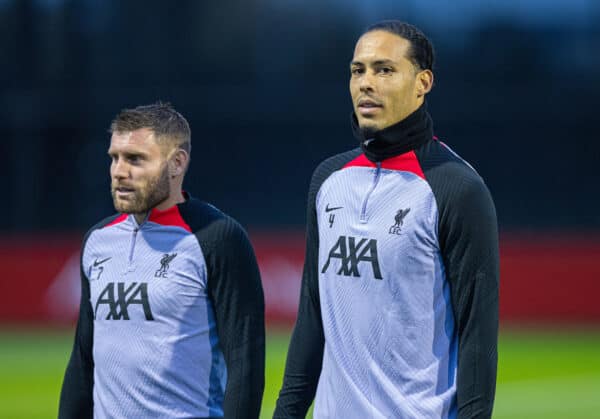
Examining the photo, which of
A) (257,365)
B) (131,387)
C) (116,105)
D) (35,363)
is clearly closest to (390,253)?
(257,365)

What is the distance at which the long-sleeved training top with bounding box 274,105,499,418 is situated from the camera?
12.9 ft

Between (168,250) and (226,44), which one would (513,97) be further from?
(168,250)

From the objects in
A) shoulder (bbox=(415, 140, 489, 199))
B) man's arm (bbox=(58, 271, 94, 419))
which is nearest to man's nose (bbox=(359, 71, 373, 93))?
shoulder (bbox=(415, 140, 489, 199))

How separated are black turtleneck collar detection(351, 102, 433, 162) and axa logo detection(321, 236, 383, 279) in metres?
0.32

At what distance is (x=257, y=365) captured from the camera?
445 centimetres

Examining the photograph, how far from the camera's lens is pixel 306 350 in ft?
14.2

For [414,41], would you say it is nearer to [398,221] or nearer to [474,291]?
[398,221]

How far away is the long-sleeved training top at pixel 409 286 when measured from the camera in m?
3.93

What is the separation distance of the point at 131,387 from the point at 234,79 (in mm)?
17465

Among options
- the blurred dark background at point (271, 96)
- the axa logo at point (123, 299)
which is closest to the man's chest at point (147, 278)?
the axa logo at point (123, 299)

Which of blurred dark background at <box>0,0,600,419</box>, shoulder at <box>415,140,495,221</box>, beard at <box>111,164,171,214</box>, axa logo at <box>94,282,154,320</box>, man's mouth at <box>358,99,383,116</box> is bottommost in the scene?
blurred dark background at <box>0,0,600,419</box>

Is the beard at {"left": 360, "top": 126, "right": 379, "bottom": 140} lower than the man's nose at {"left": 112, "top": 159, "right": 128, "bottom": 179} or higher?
higher

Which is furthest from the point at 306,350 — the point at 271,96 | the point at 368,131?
the point at 271,96

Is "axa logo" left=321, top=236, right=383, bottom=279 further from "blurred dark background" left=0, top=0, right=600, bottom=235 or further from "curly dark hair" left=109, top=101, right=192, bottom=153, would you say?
"blurred dark background" left=0, top=0, right=600, bottom=235
